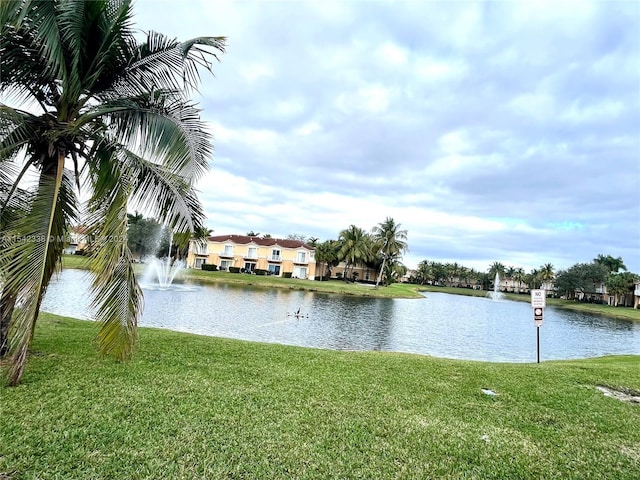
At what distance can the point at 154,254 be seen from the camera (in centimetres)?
5197

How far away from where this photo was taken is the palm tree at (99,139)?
5.26 metres

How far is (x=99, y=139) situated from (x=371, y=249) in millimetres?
58996

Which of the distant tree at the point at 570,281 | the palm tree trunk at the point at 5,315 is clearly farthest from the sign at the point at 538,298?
the distant tree at the point at 570,281

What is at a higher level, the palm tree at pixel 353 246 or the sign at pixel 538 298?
the palm tree at pixel 353 246

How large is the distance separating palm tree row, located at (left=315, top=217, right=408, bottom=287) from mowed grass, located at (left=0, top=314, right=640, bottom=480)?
5231 cm

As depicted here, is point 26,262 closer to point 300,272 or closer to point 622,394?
point 622,394

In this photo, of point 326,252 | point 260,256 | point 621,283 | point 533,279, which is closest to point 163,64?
point 260,256

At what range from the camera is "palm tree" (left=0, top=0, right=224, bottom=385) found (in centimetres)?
526

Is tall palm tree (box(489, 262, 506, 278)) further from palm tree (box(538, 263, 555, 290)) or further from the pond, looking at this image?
the pond

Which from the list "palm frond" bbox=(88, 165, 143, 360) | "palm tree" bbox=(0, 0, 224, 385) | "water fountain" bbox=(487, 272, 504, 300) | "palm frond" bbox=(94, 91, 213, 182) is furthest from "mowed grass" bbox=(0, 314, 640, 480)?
"water fountain" bbox=(487, 272, 504, 300)

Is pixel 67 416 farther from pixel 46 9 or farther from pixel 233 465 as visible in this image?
pixel 46 9

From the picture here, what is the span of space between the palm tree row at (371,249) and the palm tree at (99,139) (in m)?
53.5

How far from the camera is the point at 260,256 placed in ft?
198

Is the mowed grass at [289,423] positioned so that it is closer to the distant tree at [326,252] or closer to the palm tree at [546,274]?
the distant tree at [326,252]
